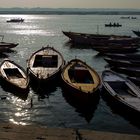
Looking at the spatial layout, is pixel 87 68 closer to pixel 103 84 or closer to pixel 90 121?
pixel 103 84

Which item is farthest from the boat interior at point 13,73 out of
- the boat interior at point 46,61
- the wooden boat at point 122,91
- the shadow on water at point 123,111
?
the shadow on water at point 123,111

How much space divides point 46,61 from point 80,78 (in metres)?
6.75

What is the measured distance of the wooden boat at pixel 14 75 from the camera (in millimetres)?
31306

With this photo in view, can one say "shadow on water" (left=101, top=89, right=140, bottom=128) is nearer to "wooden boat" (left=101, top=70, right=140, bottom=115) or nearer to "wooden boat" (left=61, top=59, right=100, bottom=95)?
"wooden boat" (left=101, top=70, right=140, bottom=115)

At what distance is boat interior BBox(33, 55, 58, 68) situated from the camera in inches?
1533

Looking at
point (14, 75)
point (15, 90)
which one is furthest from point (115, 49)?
point (15, 90)

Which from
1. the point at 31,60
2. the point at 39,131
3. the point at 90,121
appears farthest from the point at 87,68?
the point at 39,131

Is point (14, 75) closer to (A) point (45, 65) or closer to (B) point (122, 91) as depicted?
(A) point (45, 65)

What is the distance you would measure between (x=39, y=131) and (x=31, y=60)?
22623mm

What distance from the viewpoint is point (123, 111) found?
2666 cm

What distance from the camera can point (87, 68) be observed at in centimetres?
3506

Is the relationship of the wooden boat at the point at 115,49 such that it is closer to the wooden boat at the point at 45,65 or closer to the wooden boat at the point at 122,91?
the wooden boat at the point at 45,65

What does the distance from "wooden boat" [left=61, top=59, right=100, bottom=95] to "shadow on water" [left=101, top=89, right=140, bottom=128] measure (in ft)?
4.81

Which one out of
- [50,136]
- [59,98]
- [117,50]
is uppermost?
[50,136]
